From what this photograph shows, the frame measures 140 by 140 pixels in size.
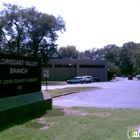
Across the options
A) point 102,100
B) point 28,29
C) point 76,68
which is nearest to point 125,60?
point 76,68

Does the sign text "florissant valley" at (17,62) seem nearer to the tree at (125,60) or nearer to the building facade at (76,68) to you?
the building facade at (76,68)

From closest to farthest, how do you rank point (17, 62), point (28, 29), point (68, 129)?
point (68, 129), point (17, 62), point (28, 29)

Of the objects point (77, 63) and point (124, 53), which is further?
point (124, 53)

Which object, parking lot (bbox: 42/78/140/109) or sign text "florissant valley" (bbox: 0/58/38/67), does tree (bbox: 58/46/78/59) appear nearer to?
parking lot (bbox: 42/78/140/109)

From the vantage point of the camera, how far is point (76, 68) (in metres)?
65.8

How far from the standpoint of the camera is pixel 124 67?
120 m

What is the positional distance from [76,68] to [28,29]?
74.9ft

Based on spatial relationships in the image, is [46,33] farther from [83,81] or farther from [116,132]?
[116,132]

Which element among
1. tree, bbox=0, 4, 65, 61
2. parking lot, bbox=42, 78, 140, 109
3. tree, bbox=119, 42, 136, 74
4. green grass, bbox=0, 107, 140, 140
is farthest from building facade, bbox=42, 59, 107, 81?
green grass, bbox=0, 107, 140, 140

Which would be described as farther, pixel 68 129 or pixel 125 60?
pixel 125 60

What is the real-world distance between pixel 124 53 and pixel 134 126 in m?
117

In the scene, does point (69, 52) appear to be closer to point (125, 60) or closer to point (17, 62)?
point (125, 60)

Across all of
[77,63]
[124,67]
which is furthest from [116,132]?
[124,67]

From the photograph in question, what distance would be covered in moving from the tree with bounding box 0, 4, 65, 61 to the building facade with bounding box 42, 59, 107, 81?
1566 cm
